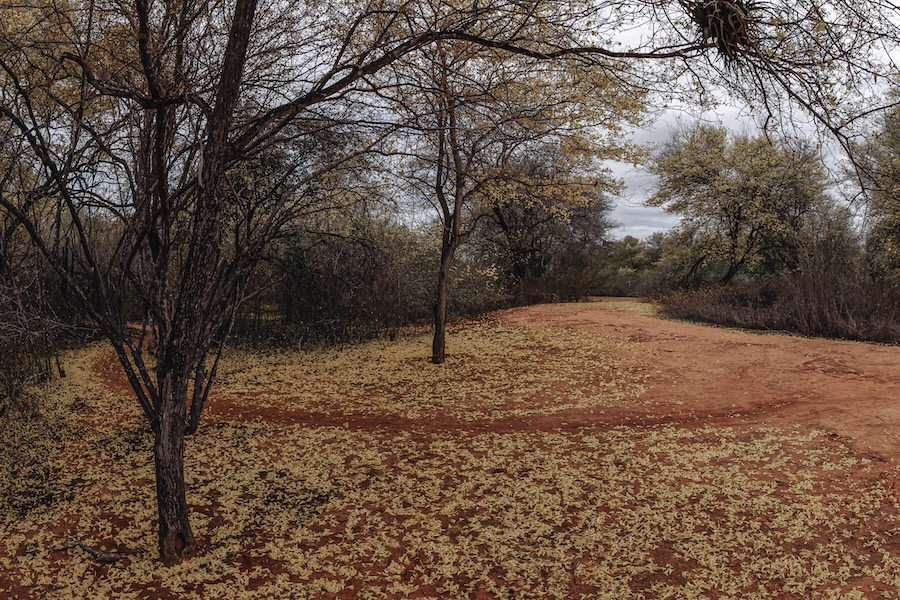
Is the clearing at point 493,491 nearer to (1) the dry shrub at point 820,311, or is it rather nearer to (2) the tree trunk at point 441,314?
(2) the tree trunk at point 441,314

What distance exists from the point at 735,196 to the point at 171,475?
20.3 m

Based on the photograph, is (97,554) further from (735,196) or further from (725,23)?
(735,196)

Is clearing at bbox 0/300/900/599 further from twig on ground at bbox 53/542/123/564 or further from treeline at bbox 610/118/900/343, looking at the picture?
treeline at bbox 610/118/900/343

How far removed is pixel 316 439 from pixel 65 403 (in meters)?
3.86

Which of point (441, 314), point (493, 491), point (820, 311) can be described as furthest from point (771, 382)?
point (820, 311)

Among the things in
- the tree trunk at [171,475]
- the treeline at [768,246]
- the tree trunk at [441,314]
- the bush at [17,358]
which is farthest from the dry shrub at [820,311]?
the bush at [17,358]

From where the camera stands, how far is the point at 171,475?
11.0 feet

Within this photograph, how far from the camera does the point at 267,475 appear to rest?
4.73 meters

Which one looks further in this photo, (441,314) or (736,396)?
(441,314)

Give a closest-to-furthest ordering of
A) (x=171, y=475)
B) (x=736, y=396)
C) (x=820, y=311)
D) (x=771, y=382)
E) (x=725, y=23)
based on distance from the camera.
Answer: (x=725, y=23)
(x=171, y=475)
(x=736, y=396)
(x=771, y=382)
(x=820, y=311)

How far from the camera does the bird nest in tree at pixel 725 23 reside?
10.1ft

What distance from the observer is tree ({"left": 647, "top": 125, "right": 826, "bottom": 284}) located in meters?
18.9

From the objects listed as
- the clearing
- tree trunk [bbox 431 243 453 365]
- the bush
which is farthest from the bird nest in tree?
tree trunk [bbox 431 243 453 365]

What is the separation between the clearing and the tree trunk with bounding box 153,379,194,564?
0.43ft
